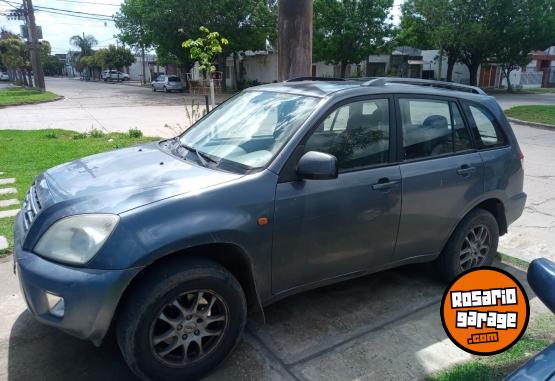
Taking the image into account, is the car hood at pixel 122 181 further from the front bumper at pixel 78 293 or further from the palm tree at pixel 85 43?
the palm tree at pixel 85 43

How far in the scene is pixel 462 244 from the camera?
3.91 meters

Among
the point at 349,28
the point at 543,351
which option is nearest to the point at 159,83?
the point at 349,28

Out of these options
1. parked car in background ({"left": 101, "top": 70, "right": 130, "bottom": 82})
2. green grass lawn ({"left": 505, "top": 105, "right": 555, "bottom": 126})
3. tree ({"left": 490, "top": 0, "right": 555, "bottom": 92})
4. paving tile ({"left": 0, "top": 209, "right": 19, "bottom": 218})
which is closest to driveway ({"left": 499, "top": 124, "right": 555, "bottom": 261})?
paving tile ({"left": 0, "top": 209, "right": 19, "bottom": 218})

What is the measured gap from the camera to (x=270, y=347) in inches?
121

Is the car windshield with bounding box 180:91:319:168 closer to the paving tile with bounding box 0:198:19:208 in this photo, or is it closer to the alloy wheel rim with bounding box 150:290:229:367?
the alloy wheel rim with bounding box 150:290:229:367

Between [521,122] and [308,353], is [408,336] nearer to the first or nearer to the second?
[308,353]

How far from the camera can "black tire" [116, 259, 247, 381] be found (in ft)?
8.04

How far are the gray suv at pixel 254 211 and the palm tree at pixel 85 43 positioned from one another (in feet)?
310

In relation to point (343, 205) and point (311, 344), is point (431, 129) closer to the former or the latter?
point (343, 205)

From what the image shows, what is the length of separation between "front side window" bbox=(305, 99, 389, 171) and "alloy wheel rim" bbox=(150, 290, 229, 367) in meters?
1.18

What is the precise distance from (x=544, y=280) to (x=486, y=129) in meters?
2.71

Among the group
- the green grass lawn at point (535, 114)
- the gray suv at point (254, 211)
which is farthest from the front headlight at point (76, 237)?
the green grass lawn at point (535, 114)

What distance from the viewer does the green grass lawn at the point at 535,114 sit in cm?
1594

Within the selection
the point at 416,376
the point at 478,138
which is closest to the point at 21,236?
the point at 416,376
